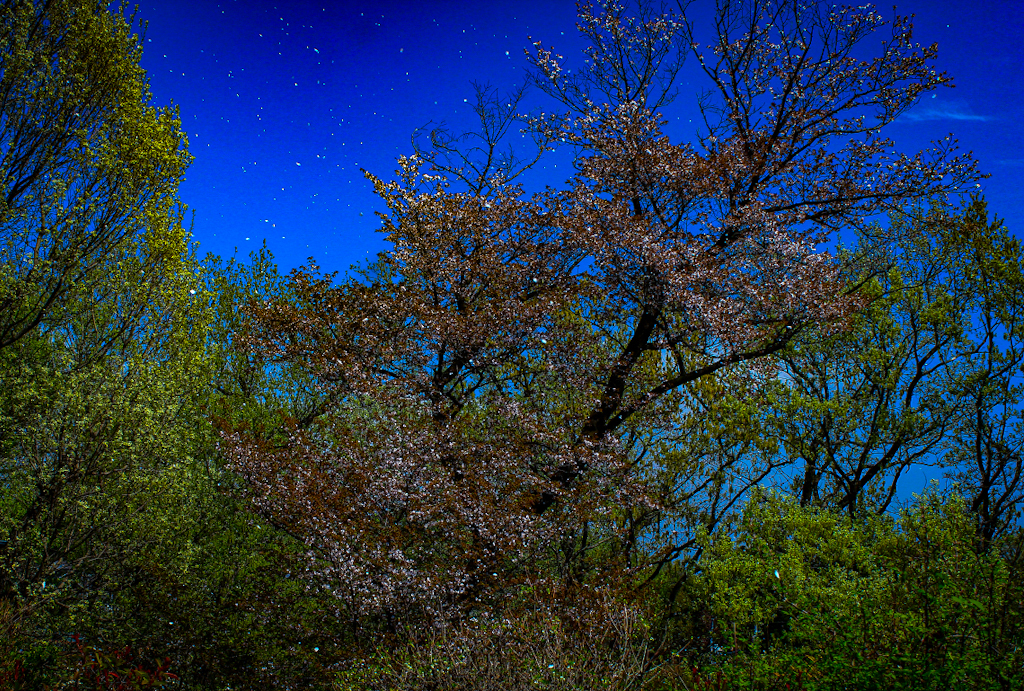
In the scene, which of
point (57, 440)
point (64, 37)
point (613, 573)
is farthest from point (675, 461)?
point (64, 37)

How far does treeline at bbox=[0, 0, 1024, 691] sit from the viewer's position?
383 inches

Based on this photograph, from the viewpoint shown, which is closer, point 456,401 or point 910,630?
point 910,630

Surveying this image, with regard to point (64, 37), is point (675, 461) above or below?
below

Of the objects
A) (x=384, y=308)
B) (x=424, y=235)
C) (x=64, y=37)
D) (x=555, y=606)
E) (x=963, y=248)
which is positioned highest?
(x=963, y=248)

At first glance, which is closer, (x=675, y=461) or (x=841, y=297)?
(x=841, y=297)

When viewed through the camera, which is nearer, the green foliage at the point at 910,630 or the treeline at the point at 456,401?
the green foliage at the point at 910,630

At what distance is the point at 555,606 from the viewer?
323 inches

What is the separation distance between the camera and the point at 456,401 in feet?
39.1

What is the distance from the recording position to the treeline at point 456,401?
9.73 meters

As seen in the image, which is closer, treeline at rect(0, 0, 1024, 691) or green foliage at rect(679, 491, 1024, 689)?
green foliage at rect(679, 491, 1024, 689)

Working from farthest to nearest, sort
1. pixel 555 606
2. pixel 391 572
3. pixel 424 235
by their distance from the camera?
pixel 424 235
pixel 391 572
pixel 555 606

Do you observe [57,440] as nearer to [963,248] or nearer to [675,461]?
[675,461]

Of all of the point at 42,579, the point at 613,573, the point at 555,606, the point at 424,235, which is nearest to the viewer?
the point at 555,606

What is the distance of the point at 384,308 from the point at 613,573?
6.20 metres
